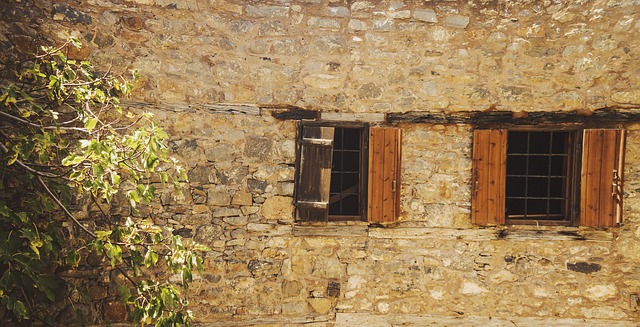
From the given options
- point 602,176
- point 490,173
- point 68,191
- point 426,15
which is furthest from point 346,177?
point 68,191

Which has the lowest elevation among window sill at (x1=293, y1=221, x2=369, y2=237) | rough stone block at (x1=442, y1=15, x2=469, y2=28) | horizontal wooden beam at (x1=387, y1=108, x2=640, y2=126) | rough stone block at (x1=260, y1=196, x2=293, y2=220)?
window sill at (x1=293, y1=221, x2=369, y2=237)

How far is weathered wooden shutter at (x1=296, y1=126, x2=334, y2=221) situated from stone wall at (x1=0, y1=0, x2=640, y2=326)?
144mm

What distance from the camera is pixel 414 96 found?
461cm

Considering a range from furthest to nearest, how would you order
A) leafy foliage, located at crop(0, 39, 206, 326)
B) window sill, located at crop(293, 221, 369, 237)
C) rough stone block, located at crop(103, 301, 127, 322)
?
window sill, located at crop(293, 221, 369, 237) < rough stone block, located at crop(103, 301, 127, 322) < leafy foliage, located at crop(0, 39, 206, 326)

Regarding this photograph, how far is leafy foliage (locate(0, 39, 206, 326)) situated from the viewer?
3.10m

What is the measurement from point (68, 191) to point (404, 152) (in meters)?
3.16

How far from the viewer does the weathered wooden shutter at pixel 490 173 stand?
4.57 metres

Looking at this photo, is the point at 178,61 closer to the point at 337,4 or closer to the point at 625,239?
the point at 337,4

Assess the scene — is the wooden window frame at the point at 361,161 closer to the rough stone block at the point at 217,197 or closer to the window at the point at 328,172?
the window at the point at 328,172

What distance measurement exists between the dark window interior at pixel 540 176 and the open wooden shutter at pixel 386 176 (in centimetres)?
121

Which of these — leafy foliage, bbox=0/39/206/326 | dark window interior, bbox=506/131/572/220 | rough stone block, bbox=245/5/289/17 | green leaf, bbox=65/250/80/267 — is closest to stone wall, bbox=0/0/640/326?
rough stone block, bbox=245/5/289/17

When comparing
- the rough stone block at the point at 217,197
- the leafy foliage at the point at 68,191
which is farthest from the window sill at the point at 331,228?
the leafy foliage at the point at 68,191

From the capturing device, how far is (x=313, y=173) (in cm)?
459

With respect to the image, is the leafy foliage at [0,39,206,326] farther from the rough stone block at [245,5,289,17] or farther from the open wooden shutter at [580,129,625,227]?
the open wooden shutter at [580,129,625,227]
